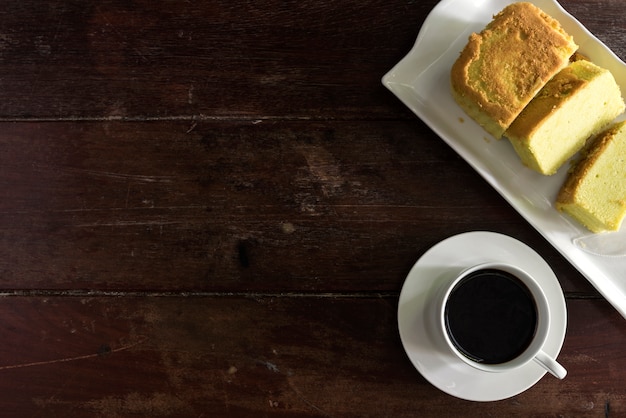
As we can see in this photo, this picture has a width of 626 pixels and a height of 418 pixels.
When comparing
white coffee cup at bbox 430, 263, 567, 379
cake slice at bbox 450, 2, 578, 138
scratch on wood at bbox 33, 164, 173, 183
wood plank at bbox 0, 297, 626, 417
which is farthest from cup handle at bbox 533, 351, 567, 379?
scratch on wood at bbox 33, 164, 173, 183

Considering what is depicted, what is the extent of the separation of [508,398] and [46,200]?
Answer: 0.84 metres

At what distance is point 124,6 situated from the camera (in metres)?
0.95

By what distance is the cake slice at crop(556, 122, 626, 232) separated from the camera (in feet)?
2.79

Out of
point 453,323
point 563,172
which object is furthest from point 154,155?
point 563,172

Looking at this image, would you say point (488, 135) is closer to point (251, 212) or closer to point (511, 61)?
point (511, 61)

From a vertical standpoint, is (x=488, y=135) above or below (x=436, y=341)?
above

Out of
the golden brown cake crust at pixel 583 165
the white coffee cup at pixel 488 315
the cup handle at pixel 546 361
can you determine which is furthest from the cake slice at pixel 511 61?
the cup handle at pixel 546 361

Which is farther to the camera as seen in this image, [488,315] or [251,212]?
[251,212]

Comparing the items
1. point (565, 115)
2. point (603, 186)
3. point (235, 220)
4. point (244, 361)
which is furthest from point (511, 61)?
point (244, 361)

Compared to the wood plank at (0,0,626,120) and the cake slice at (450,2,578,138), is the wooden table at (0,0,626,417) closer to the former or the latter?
the wood plank at (0,0,626,120)

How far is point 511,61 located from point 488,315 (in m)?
0.39

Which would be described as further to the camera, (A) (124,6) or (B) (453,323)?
(A) (124,6)

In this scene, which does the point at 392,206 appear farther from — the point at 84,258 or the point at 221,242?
the point at 84,258

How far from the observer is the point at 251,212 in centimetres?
92
